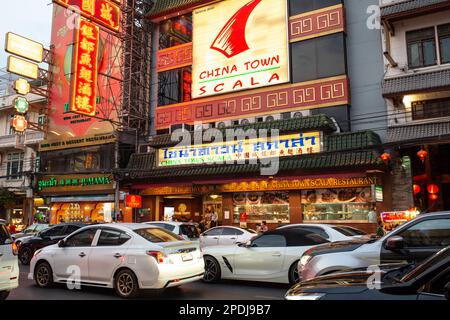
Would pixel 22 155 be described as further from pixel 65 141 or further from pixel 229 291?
pixel 229 291

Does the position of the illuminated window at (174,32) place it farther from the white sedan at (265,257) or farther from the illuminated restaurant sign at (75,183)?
the white sedan at (265,257)

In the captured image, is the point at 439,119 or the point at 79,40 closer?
the point at 439,119

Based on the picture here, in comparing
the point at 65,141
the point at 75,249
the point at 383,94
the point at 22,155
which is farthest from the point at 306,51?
the point at 22,155

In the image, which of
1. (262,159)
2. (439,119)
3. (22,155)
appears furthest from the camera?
(22,155)

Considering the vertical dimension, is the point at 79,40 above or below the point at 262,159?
above

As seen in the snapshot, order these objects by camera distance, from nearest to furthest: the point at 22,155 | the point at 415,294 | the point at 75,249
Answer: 1. the point at 415,294
2. the point at 75,249
3. the point at 22,155

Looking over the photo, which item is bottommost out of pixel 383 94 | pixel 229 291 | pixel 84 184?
pixel 229 291

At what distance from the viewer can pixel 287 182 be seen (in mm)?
21125

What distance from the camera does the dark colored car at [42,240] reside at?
1614cm

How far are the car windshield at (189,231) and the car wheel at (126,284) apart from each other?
19.0ft

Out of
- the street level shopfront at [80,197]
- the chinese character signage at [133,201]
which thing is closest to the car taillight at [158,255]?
the chinese character signage at [133,201]

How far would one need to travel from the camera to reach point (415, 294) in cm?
348

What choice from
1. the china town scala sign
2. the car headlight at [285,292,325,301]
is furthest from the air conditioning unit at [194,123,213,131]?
the car headlight at [285,292,325,301]

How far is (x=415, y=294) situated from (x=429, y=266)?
0.49m
